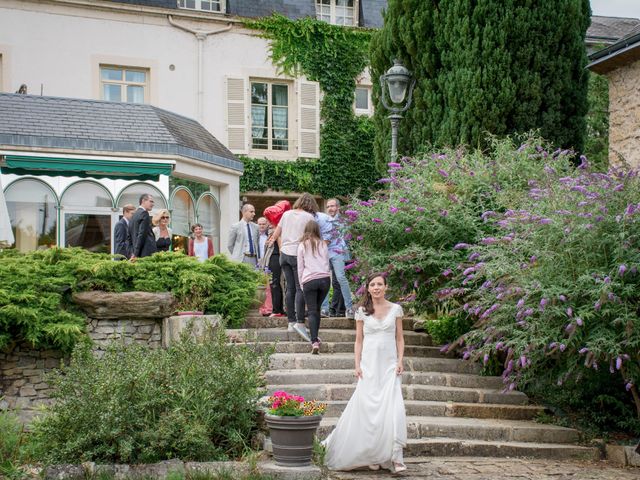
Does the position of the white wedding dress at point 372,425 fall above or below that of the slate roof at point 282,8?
below

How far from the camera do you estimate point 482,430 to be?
943 cm

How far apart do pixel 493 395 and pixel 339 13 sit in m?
16.5

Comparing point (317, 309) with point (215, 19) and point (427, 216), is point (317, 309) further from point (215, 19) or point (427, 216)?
point (215, 19)

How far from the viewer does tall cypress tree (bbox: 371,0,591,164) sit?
595 inches

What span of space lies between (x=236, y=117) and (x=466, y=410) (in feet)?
49.0

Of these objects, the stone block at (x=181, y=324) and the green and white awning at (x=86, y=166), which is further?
the green and white awning at (x=86, y=166)

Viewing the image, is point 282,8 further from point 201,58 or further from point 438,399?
point 438,399

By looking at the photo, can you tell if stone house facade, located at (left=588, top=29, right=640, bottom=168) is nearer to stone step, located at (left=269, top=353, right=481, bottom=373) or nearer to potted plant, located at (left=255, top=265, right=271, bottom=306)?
stone step, located at (left=269, top=353, right=481, bottom=373)

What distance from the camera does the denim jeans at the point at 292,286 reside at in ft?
37.7

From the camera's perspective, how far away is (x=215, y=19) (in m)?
23.5

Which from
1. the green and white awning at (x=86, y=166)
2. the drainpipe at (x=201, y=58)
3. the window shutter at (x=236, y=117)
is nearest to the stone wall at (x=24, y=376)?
the green and white awning at (x=86, y=166)

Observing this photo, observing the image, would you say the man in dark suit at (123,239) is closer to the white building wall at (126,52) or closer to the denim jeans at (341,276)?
the denim jeans at (341,276)

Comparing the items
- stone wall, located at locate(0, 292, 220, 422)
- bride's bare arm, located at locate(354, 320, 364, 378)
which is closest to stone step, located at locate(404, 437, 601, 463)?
bride's bare arm, located at locate(354, 320, 364, 378)

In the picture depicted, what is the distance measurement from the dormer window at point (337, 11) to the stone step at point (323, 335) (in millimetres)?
14281
